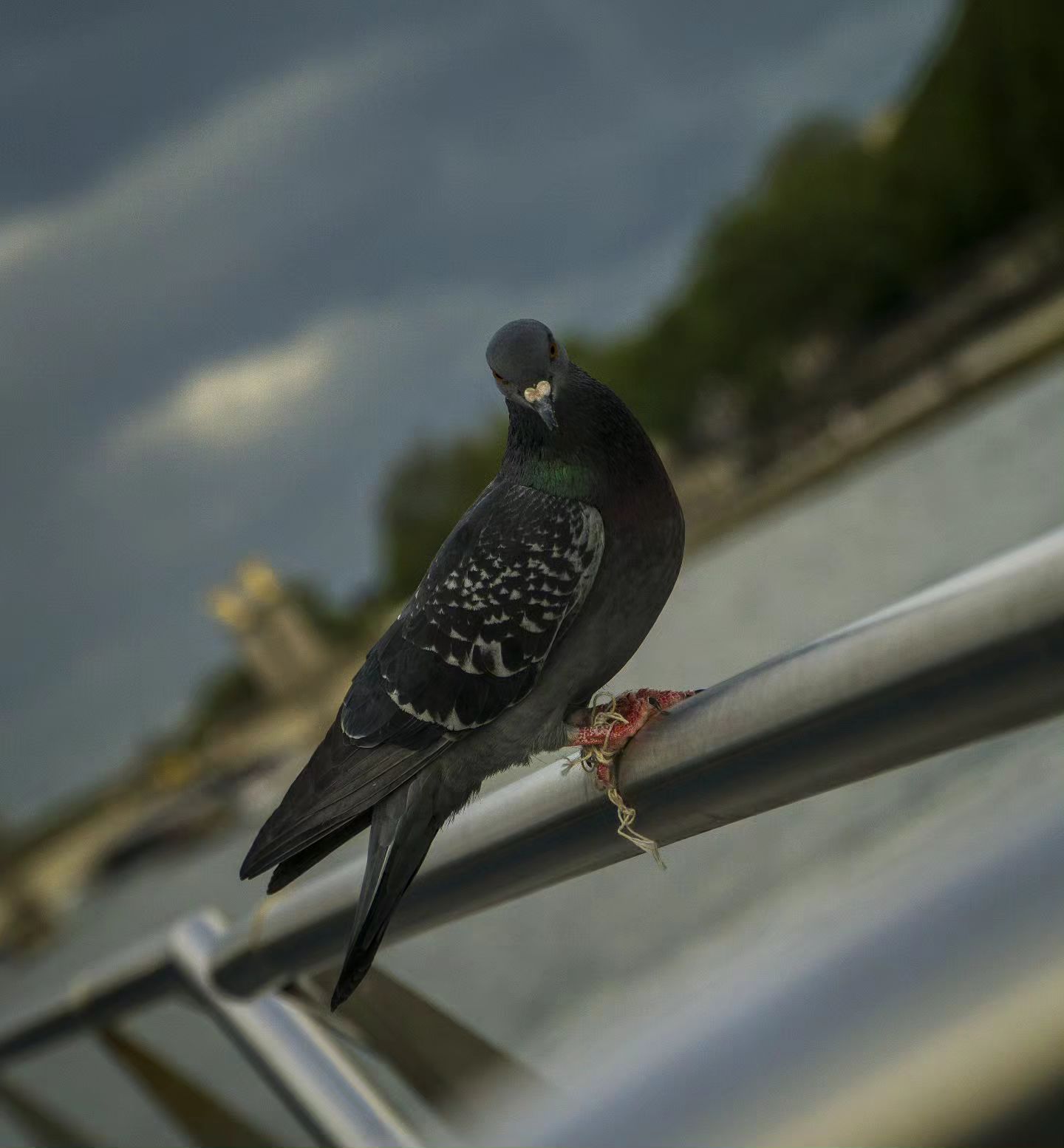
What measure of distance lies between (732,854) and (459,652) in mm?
12685

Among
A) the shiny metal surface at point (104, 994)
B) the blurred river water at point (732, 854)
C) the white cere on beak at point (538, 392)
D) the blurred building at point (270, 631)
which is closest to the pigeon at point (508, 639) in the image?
the white cere on beak at point (538, 392)

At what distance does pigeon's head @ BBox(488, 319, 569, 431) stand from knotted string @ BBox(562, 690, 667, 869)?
264 mm

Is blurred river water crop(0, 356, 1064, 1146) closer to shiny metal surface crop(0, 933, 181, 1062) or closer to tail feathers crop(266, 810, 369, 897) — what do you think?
shiny metal surface crop(0, 933, 181, 1062)

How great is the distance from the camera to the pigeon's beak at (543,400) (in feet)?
3.78

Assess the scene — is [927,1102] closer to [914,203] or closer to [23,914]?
[23,914]

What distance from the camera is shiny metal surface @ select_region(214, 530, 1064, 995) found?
2.51 ft

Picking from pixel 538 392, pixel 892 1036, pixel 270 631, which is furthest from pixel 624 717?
pixel 270 631

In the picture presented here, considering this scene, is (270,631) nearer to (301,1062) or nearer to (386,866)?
(301,1062)

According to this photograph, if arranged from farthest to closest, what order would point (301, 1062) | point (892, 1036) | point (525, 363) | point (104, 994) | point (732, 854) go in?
1. point (732, 854)
2. point (104, 994)
3. point (301, 1062)
4. point (525, 363)
5. point (892, 1036)

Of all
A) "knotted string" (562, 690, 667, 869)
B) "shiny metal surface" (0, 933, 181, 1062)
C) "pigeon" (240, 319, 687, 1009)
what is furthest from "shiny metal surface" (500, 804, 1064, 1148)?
"shiny metal surface" (0, 933, 181, 1062)

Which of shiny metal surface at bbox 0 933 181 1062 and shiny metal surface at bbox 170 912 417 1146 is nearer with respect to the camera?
shiny metal surface at bbox 170 912 417 1146

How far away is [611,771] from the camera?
1169 mm

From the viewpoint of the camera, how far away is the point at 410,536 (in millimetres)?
2512

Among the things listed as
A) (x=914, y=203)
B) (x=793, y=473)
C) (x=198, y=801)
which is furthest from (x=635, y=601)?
(x=914, y=203)
